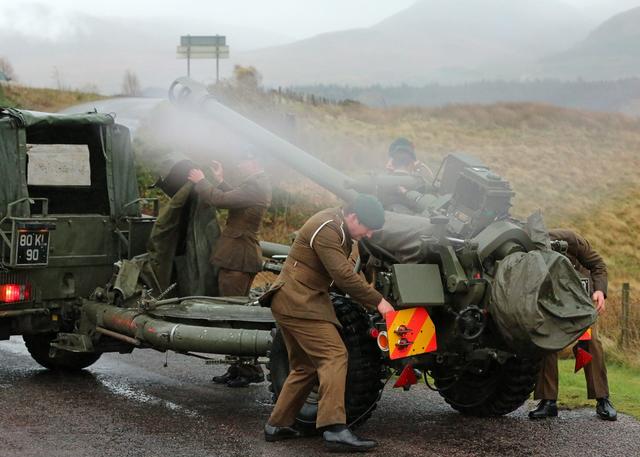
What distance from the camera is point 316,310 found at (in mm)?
7625

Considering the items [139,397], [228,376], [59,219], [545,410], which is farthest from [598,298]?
[59,219]

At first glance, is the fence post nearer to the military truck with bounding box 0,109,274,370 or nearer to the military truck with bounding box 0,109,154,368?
the military truck with bounding box 0,109,274,370

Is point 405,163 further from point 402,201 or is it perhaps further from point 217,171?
point 217,171

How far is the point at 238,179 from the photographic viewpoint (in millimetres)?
10070

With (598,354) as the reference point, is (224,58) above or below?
above

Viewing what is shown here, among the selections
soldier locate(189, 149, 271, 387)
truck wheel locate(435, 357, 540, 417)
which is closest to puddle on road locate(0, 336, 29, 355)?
soldier locate(189, 149, 271, 387)

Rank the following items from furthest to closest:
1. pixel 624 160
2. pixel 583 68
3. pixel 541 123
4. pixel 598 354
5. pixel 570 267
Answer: pixel 624 160 < pixel 541 123 < pixel 583 68 < pixel 598 354 < pixel 570 267

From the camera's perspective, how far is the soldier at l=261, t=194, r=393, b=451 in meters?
7.50

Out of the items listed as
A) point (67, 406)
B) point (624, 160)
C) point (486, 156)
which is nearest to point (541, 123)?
point (486, 156)

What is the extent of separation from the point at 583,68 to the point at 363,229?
53.0 ft

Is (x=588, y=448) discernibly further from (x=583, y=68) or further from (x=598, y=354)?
(x=583, y=68)

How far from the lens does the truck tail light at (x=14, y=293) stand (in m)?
9.66

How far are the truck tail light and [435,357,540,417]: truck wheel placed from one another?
365 cm

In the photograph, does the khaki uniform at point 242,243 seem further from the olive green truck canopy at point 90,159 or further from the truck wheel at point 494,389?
the truck wheel at point 494,389
